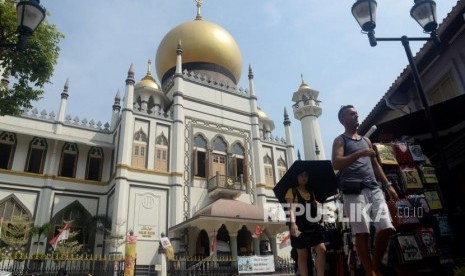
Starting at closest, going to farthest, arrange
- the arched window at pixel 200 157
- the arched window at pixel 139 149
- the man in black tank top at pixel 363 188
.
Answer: the man in black tank top at pixel 363 188 < the arched window at pixel 139 149 < the arched window at pixel 200 157

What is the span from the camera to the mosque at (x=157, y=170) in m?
18.2

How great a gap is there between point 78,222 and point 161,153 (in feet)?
19.0

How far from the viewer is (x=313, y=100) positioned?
30.6 m

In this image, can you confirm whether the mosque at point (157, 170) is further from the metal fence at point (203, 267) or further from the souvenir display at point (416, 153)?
the souvenir display at point (416, 153)

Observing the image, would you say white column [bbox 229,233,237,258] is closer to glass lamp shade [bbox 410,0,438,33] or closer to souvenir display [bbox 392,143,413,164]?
souvenir display [bbox 392,143,413,164]

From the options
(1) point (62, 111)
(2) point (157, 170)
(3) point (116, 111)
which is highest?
(3) point (116, 111)

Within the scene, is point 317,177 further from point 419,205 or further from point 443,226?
point 443,226

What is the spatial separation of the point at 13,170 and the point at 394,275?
19.7 meters

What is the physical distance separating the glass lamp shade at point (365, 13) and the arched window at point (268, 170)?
17.8 m

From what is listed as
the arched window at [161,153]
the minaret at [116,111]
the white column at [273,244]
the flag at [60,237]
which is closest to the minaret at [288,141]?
the white column at [273,244]

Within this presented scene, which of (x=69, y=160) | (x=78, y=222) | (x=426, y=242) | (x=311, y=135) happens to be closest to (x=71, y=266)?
(x=78, y=222)

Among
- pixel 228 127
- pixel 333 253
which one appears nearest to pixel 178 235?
pixel 228 127

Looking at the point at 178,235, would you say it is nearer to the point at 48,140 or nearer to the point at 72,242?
the point at 72,242

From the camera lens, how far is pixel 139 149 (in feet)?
66.3
